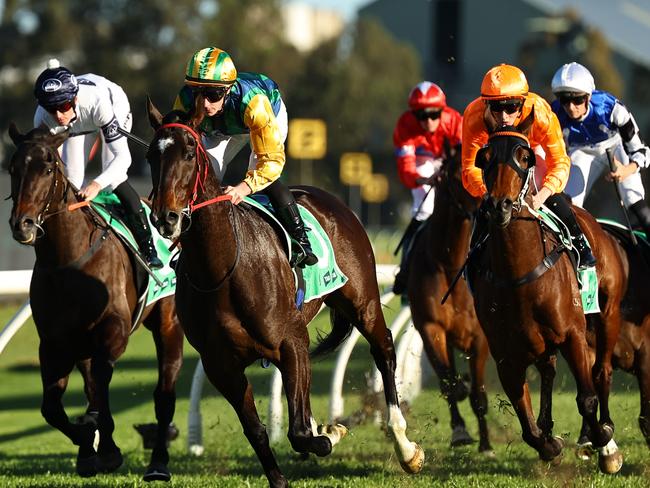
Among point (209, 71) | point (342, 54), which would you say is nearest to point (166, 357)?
point (209, 71)

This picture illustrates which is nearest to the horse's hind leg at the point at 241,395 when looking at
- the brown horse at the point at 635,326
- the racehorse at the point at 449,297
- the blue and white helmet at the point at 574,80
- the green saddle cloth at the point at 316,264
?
the green saddle cloth at the point at 316,264

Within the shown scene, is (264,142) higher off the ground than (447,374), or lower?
higher

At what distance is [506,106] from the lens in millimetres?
6113

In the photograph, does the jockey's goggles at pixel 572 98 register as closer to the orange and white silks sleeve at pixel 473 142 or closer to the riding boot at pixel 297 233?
the orange and white silks sleeve at pixel 473 142

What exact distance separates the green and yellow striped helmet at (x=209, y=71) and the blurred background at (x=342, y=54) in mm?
27088

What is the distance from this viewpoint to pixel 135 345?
14.7 m

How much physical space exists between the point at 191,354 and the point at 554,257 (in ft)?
22.6

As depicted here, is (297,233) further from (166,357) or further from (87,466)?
(166,357)

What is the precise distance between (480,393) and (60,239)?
276 cm

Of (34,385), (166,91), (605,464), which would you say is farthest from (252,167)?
(166,91)

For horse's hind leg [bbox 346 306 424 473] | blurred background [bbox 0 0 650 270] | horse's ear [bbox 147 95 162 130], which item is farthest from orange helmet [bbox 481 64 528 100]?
blurred background [bbox 0 0 650 270]

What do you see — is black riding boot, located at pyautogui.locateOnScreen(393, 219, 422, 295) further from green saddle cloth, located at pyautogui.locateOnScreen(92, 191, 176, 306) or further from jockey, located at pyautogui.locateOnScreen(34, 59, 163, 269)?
jockey, located at pyautogui.locateOnScreen(34, 59, 163, 269)

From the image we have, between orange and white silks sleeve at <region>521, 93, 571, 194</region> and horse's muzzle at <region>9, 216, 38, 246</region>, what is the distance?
240 cm

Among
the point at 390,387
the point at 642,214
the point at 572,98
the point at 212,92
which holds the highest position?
the point at 572,98
